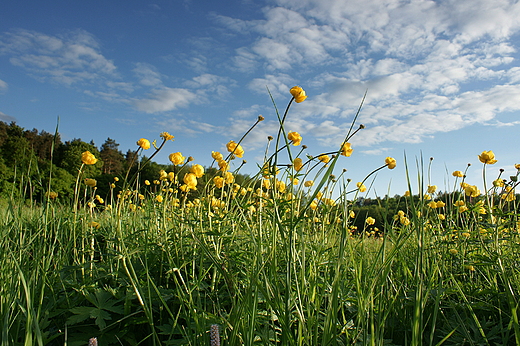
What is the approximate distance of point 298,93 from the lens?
4.81ft

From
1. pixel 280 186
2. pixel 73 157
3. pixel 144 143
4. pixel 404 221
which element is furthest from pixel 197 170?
pixel 73 157

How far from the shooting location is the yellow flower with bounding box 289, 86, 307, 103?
4.76 ft

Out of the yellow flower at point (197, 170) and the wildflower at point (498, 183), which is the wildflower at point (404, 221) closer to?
the wildflower at point (498, 183)

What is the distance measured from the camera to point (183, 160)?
1964 millimetres

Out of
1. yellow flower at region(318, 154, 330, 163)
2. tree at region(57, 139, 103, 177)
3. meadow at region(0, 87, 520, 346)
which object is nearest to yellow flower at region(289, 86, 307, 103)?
meadow at region(0, 87, 520, 346)

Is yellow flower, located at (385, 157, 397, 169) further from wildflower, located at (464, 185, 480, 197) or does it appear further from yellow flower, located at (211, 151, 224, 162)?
wildflower, located at (464, 185, 480, 197)

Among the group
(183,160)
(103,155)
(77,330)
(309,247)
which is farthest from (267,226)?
(103,155)

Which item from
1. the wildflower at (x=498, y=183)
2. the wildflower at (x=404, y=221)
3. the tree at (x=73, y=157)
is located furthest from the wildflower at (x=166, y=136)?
the tree at (x=73, y=157)

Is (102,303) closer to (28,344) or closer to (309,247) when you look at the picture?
(28,344)

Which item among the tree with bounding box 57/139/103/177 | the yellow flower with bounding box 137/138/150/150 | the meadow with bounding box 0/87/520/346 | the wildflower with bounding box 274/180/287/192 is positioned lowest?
the meadow with bounding box 0/87/520/346

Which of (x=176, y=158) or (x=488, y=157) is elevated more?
(x=488, y=157)

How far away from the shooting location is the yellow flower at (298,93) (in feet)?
4.76

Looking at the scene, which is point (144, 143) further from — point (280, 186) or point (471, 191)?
point (471, 191)

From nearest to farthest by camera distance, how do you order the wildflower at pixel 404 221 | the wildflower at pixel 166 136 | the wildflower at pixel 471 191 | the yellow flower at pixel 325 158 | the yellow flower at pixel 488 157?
the wildflower at pixel 404 221, the wildflower at pixel 166 136, the yellow flower at pixel 325 158, the yellow flower at pixel 488 157, the wildflower at pixel 471 191
